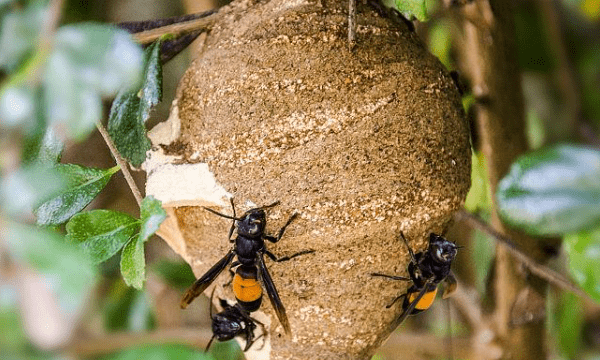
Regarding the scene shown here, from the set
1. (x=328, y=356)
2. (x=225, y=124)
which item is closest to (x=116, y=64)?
(x=225, y=124)

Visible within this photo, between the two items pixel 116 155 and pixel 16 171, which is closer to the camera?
pixel 16 171

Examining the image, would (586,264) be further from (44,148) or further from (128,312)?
(128,312)

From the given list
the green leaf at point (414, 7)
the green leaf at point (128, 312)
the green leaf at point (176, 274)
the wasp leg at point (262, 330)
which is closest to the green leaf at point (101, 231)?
the wasp leg at point (262, 330)

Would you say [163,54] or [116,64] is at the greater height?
[116,64]

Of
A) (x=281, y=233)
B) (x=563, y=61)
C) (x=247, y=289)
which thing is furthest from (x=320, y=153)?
(x=563, y=61)

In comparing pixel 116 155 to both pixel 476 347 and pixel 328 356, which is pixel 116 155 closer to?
pixel 328 356

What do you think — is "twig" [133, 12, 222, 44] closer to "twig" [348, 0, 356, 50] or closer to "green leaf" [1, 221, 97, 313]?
"twig" [348, 0, 356, 50]

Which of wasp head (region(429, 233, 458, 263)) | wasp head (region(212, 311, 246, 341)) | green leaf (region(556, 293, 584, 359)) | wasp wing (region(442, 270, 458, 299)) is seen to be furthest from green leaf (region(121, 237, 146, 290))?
green leaf (region(556, 293, 584, 359))
